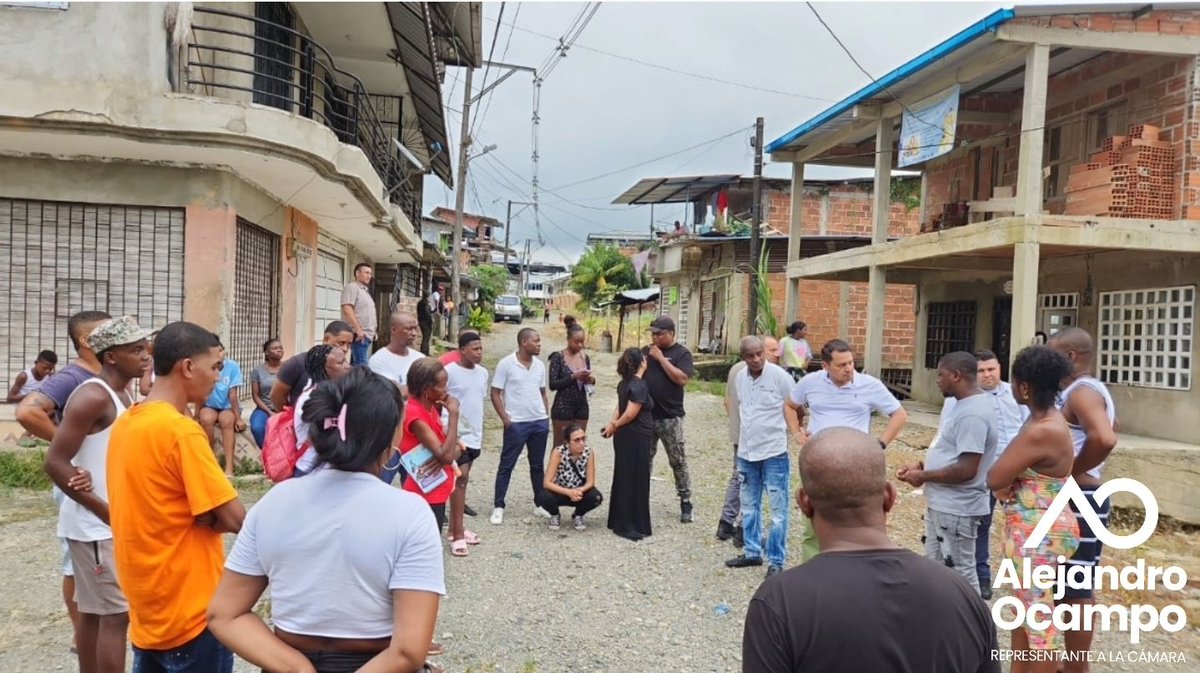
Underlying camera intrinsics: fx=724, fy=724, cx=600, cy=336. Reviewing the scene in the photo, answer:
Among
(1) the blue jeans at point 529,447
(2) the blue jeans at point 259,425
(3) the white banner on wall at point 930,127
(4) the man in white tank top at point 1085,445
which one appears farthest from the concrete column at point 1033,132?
(2) the blue jeans at point 259,425

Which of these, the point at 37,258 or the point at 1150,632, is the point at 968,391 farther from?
the point at 37,258

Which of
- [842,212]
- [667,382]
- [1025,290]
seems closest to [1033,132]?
Result: [1025,290]

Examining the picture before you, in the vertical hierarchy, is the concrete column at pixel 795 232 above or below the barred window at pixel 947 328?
above

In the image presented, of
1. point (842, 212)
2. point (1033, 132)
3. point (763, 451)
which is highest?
point (842, 212)

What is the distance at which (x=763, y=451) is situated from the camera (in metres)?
5.07

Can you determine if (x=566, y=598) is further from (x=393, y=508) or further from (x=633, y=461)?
(x=393, y=508)

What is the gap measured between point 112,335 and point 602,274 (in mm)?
34587

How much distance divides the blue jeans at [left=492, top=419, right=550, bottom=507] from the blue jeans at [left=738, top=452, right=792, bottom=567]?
1764 mm

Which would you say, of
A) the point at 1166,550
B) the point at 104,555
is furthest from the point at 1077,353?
the point at 1166,550

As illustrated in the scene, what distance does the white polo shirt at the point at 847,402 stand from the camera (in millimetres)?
4680

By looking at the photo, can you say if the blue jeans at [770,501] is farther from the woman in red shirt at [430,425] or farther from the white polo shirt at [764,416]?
the woman in red shirt at [430,425]

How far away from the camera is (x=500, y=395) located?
6234mm

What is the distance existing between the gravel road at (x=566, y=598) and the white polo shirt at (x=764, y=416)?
0.93 metres

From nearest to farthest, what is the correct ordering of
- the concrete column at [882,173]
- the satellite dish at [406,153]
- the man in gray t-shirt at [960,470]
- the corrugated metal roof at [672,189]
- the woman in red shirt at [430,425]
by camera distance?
the man in gray t-shirt at [960,470], the woman in red shirt at [430,425], the concrete column at [882,173], the satellite dish at [406,153], the corrugated metal roof at [672,189]
